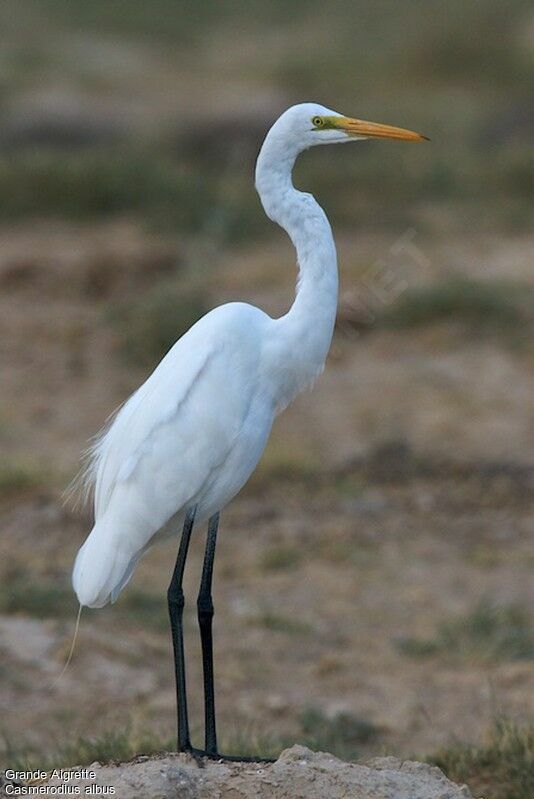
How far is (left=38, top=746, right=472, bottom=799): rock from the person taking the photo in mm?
3646

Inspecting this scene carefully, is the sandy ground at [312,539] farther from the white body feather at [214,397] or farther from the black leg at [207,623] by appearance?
the white body feather at [214,397]

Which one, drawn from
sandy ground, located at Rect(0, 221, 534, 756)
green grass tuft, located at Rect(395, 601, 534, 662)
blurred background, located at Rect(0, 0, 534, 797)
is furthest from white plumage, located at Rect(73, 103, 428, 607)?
green grass tuft, located at Rect(395, 601, 534, 662)

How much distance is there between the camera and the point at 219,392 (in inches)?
171

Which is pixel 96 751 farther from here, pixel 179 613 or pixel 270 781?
pixel 270 781

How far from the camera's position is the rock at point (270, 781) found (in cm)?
365

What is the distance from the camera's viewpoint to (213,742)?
14.4ft

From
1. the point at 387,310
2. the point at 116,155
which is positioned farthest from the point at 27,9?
the point at 387,310

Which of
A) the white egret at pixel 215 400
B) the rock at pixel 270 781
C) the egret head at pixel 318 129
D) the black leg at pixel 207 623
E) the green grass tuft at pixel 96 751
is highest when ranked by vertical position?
the egret head at pixel 318 129

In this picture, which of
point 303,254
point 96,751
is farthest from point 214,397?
point 96,751

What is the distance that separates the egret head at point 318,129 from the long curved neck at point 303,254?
0.04m

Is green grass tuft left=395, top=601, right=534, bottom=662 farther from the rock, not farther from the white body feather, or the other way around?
the rock

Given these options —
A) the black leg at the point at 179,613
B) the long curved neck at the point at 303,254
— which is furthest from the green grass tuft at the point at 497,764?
the long curved neck at the point at 303,254

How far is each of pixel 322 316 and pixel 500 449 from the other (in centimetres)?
520

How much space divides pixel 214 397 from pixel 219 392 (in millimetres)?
21
